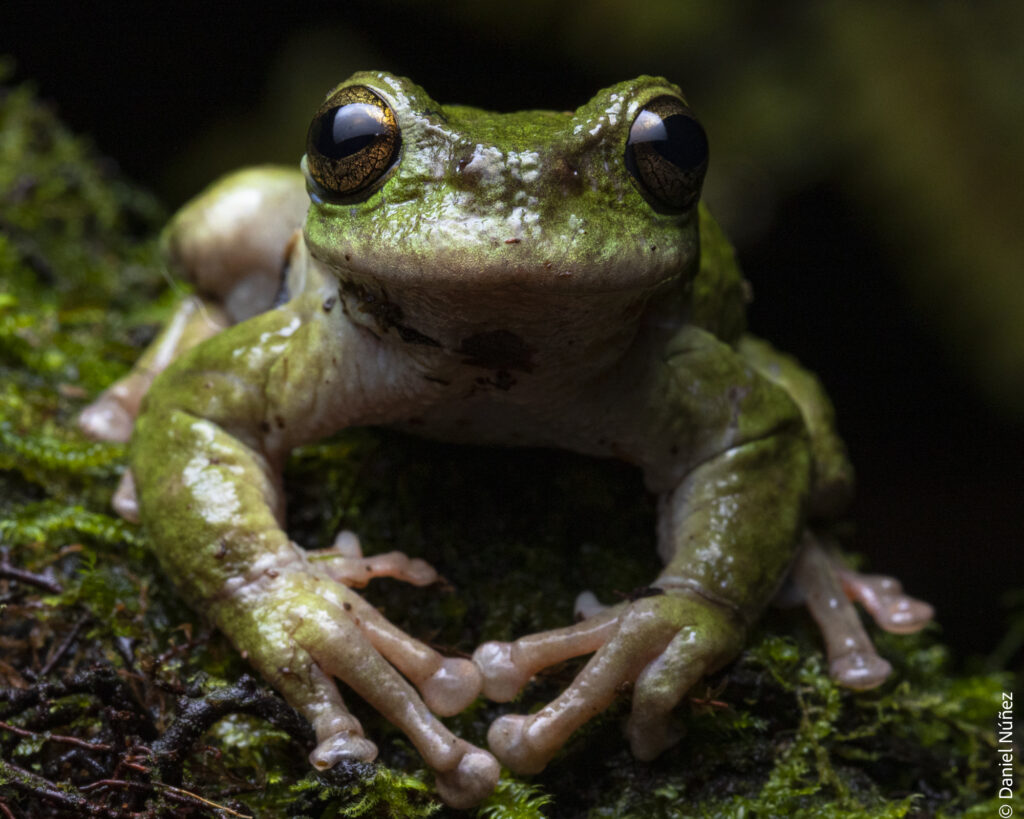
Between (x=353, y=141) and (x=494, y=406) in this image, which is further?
(x=494, y=406)

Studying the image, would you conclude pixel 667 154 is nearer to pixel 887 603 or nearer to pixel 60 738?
pixel 887 603

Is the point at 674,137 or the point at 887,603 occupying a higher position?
the point at 674,137

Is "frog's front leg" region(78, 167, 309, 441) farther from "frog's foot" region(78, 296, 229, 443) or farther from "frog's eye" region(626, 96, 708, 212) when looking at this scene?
"frog's eye" region(626, 96, 708, 212)

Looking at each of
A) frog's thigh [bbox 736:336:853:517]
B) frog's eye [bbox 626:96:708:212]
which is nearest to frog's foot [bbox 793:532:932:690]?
frog's thigh [bbox 736:336:853:517]

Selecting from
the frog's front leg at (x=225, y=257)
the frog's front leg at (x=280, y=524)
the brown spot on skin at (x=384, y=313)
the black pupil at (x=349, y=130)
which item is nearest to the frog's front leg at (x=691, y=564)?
the frog's front leg at (x=280, y=524)

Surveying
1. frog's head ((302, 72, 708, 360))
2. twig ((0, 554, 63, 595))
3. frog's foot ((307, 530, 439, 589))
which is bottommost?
frog's foot ((307, 530, 439, 589))

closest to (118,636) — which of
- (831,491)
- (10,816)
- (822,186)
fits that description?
(10,816)

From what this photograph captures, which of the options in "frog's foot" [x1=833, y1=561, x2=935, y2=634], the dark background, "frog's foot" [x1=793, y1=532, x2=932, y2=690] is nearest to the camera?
"frog's foot" [x1=793, y1=532, x2=932, y2=690]

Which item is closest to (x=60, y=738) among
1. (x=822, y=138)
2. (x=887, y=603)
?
(x=887, y=603)
